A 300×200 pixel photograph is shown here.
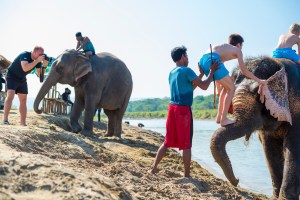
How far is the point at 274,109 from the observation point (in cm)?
653

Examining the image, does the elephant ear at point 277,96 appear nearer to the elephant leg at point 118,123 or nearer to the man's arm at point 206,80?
the man's arm at point 206,80

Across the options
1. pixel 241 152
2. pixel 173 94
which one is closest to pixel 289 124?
pixel 173 94

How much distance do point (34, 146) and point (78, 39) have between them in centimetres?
705

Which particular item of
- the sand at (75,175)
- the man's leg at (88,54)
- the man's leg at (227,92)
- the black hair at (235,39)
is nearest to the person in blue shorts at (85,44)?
the man's leg at (88,54)

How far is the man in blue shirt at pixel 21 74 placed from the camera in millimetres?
9242

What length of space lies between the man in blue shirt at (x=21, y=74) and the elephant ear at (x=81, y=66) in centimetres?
223

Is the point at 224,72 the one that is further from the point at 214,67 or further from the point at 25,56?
the point at 25,56

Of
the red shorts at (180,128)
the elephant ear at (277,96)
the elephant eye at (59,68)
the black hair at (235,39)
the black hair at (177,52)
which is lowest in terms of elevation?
the red shorts at (180,128)

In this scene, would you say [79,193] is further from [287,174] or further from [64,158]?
[287,174]

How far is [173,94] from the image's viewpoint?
6254 mm

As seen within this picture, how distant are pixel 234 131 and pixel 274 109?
34.0 inches

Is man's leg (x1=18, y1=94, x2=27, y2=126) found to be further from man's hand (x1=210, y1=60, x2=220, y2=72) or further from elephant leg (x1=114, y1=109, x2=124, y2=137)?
man's hand (x1=210, y1=60, x2=220, y2=72)

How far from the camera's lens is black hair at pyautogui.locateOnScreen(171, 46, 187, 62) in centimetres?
635

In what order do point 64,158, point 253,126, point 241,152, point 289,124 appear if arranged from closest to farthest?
point 64,158 < point 253,126 < point 289,124 < point 241,152
